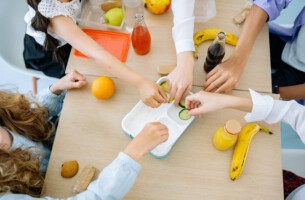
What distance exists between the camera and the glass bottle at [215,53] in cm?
90

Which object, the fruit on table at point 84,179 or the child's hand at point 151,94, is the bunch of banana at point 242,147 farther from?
the fruit on table at point 84,179

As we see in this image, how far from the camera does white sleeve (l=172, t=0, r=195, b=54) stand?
0.96 m

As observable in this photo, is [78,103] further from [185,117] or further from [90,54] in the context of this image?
[185,117]

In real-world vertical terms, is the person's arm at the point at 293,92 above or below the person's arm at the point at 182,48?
below

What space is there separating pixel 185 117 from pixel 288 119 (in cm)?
32

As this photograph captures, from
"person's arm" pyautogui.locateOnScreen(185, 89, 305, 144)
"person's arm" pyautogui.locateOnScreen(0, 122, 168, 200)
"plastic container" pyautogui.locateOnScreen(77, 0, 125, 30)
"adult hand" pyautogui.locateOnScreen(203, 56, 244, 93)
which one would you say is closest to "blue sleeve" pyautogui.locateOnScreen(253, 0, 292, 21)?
"adult hand" pyautogui.locateOnScreen(203, 56, 244, 93)

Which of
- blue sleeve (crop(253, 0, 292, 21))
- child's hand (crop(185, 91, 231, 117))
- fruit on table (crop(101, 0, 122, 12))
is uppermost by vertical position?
blue sleeve (crop(253, 0, 292, 21))

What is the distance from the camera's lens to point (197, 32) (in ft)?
3.48

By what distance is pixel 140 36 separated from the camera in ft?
3.13

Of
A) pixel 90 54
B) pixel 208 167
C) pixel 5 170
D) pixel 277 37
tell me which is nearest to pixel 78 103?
pixel 90 54

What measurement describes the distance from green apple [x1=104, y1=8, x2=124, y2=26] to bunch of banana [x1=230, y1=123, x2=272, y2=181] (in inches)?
23.6

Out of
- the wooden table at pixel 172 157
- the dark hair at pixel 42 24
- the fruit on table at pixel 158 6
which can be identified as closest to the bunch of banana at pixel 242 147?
the wooden table at pixel 172 157

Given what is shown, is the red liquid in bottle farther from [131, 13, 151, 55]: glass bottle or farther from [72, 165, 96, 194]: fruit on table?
[72, 165, 96, 194]: fruit on table

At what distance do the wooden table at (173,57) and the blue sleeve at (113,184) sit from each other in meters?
0.34
